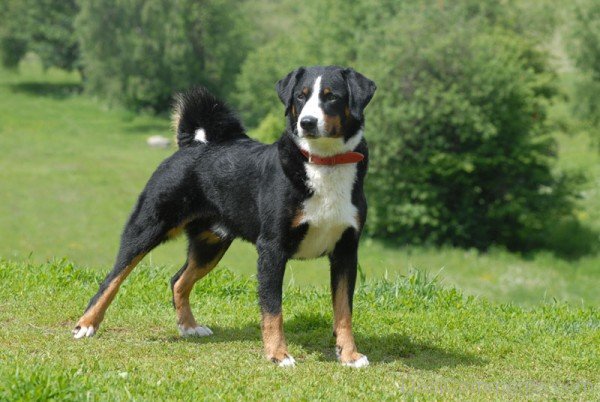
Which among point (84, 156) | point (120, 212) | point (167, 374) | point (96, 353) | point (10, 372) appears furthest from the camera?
point (84, 156)

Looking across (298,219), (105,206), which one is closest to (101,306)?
(298,219)

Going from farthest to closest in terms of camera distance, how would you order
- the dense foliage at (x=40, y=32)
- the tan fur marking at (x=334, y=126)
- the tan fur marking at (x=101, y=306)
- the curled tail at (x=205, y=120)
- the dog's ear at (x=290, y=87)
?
the dense foliage at (x=40, y=32) < the curled tail at (x=205, y=120) < the tan fur marking at (x=101, y=306) < the dog's ear at (x=290, y=87) < the tan fur marking at (x=334, y=126)

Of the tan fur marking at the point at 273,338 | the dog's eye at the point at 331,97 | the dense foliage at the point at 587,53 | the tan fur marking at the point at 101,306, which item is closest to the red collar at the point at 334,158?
the dog's eye at the point at 331,97

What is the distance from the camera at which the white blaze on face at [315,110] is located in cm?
565

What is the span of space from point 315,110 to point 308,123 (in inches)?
5.3

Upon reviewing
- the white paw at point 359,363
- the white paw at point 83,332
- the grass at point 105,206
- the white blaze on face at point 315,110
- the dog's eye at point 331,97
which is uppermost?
the dog's eye at point 331,97

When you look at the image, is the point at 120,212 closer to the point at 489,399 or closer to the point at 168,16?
the point at 168,16

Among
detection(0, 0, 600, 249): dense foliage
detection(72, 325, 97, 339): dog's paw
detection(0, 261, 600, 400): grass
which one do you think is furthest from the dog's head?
detection(0, 0, 600, 249): dense foliage

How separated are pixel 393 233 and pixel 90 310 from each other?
2476cm

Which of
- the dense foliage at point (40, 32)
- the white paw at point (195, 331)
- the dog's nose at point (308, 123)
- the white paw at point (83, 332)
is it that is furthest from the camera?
the dense foliage at point (40, 32)

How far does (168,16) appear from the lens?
169ft

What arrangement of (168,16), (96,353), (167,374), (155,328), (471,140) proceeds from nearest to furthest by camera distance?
(167,374) → (96,353) → (155,328) → (471,140) → (168,16)

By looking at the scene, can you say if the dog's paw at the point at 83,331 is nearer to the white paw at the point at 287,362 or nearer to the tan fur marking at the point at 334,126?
the white paw at the point at 287,362

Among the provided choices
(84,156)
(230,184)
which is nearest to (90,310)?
(230,184)
